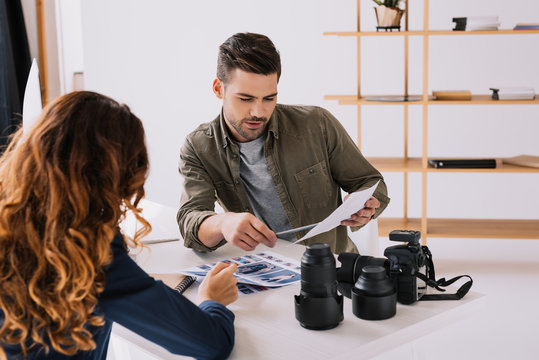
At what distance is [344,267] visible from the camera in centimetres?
149

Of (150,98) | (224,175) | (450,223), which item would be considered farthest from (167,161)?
(224,175)

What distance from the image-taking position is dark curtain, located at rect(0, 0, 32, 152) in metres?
3.92

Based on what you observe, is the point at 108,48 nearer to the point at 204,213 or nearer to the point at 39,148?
the point at 204,213

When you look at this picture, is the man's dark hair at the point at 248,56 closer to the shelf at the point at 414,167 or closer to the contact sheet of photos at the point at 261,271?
the contact sheet of photos at the point at 261,271

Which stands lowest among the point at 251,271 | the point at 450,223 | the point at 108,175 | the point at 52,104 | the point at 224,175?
the point at 450,223

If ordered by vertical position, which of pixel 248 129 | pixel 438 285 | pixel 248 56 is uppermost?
pixel 248 56

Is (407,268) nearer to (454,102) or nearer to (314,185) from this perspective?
(314,185)

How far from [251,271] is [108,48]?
11.6 ft

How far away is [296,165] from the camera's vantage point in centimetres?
223

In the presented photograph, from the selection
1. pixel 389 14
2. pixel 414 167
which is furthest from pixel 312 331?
pixel 389 14

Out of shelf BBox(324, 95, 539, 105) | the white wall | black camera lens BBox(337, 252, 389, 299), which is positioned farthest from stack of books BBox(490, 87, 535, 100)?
black camera lens BBox(337, 252, 389, 299)

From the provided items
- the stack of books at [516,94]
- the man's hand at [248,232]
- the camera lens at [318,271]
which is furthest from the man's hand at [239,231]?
the stack of books at [516,94]

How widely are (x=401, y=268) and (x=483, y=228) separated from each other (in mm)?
2622

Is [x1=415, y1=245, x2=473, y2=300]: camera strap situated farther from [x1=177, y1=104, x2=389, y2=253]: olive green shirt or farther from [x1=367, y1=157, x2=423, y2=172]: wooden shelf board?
[x1=367, y1=157, x2=423, y2=172]: wooden shelf board
